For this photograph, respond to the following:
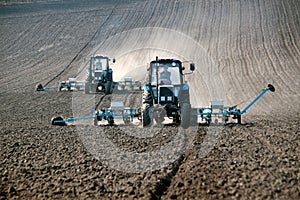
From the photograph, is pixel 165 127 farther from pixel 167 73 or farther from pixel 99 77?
pixel 99 77

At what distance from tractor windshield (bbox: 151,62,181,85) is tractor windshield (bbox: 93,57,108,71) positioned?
855 cm

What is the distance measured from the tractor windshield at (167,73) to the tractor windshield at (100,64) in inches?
337

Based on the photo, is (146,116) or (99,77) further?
(99,77)

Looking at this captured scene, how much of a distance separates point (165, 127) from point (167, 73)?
218 centimetres

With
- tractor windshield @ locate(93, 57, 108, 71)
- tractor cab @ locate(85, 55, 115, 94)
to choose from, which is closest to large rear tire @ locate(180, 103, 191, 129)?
tractor cab @ locate(85, 55, 115, 94)

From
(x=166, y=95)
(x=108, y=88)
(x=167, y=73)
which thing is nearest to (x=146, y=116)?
(x=166, y=95)

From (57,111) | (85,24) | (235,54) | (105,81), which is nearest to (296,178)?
(57,111)

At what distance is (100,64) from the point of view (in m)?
21.4

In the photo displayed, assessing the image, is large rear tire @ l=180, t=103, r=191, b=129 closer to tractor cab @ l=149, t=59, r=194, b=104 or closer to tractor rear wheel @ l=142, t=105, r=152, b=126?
tractor cab @ l=149, t=59, r=194, b=104

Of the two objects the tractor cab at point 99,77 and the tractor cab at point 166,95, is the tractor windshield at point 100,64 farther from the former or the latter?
the tractor cab at point 166,95

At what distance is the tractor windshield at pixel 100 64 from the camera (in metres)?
21.3

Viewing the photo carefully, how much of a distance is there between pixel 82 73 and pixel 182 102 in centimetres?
1584

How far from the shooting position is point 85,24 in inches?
1489

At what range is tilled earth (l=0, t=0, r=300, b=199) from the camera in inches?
271
